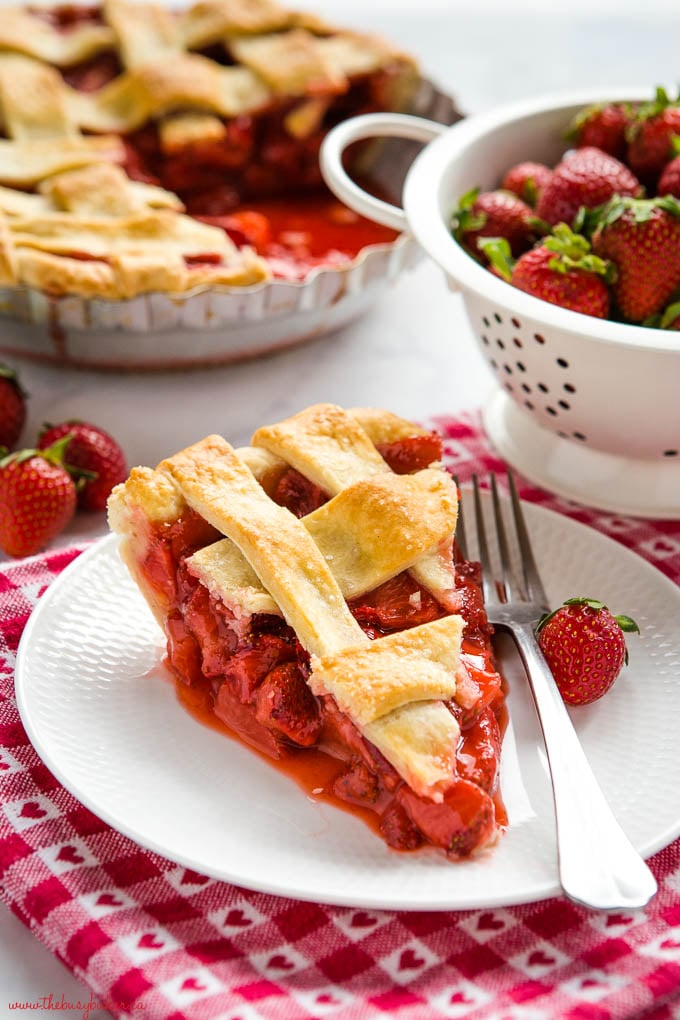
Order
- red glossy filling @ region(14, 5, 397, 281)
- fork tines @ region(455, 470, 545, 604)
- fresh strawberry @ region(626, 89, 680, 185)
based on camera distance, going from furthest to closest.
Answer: red glossy filling @ region(14, 5, 397, 281) < fresh strawberry @ region(626, 89, 680, 185) < fork tines @ region(455, 470, 545, 604)

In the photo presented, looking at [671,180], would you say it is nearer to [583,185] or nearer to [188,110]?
[583,185]

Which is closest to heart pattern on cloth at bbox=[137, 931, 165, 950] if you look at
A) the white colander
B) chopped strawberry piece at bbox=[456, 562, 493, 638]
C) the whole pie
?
the whole pie

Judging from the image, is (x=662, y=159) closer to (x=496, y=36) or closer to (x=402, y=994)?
(x=402, y=994)

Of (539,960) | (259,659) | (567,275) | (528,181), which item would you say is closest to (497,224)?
(528,181)

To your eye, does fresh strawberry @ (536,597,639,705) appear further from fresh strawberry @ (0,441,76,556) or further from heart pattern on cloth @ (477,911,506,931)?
fresh strawberry @ (0,441,76,556)

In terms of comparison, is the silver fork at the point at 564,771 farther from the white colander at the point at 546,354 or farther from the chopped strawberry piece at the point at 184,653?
the chopped strawberry piece at the point at 184,653

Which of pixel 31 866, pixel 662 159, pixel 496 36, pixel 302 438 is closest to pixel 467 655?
pixel 302 438

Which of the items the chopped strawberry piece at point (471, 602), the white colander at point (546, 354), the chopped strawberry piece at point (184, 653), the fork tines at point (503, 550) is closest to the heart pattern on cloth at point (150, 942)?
the chopped strawberry piece at point (184, 653)
